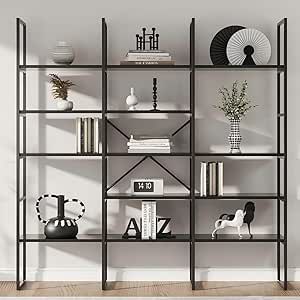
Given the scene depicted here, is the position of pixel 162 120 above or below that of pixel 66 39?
below

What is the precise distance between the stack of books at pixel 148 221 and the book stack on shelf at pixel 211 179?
1.23 ft

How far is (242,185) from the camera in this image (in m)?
5.67

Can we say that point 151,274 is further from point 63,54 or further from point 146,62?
point 63,54

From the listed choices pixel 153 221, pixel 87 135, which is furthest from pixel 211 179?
pixel 87 135

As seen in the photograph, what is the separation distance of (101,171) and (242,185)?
1.07 m

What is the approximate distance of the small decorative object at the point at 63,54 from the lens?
5422 millimetres

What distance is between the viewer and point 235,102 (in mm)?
5473

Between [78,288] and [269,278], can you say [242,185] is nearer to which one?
[269,278]

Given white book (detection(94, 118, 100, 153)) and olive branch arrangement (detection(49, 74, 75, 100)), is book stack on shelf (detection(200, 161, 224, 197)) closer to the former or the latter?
white book (detection(94, 118, 100, 153))

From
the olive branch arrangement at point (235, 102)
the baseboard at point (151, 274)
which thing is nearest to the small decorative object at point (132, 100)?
the olive branch arrangement at point (235, 102)

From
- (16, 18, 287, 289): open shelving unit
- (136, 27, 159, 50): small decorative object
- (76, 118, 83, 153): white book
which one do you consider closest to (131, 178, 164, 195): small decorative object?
(16, 18, 287, 289): open shelving unit

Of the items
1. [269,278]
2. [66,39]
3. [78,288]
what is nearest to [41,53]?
[66,39]

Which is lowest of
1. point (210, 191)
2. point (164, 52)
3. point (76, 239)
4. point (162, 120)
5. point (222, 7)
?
point (76, 239)

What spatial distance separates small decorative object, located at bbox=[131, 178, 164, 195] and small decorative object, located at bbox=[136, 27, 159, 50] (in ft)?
3.20
